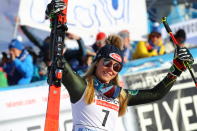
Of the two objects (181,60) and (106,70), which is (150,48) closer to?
(181,60)

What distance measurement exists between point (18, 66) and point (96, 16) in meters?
2.05

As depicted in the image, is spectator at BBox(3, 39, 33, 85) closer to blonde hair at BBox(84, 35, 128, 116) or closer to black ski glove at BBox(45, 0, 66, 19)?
blonde hair at BBox(84, 35, 128, 116)

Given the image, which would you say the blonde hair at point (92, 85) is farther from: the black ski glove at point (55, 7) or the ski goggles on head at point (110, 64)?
the black ski glove at point (55, 7)

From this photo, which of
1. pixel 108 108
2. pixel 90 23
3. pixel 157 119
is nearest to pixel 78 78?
pixel 108 108

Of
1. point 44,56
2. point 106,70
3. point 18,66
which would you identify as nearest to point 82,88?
point 106,70

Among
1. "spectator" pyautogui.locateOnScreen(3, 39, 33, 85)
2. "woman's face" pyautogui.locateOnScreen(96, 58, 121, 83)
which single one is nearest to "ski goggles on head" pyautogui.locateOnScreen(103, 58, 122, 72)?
"woman's face" pyautogui.locateOnScreen(96, 58, 121, 83)

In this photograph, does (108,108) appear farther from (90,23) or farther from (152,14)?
(152,14)

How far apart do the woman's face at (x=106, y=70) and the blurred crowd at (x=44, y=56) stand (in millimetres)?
2101

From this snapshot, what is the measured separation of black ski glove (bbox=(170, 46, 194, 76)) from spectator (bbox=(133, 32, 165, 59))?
247 cm

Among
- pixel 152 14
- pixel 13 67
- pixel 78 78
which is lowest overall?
pixel 78 78

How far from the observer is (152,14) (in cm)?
1359

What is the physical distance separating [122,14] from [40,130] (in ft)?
11.8

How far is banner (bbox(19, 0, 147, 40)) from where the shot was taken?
737 cm

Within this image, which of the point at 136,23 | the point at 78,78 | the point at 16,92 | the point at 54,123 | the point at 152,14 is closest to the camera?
the point at 54,123
